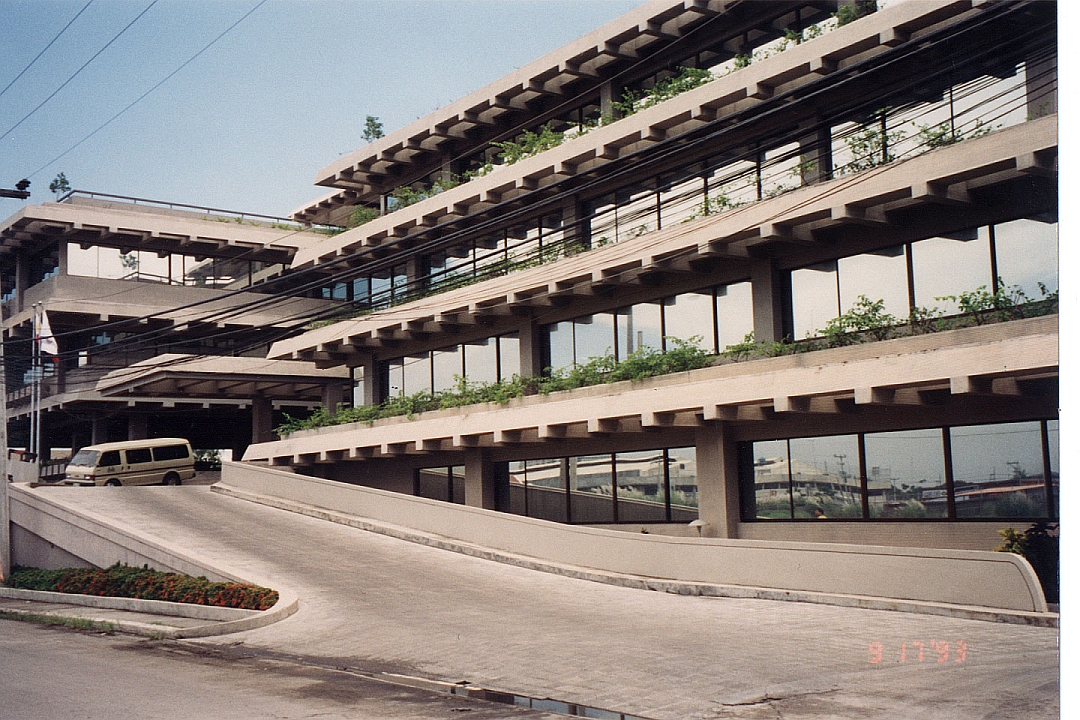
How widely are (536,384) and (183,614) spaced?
1365cm

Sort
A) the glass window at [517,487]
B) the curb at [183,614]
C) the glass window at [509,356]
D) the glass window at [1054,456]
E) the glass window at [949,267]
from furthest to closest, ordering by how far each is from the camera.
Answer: the glass window at [509,356] → the glass window at [517,487] → the glass window at [949,267] → the glass window at [1054,456] → the curb at [183,614]

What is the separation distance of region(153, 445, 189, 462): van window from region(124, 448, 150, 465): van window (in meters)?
0.33

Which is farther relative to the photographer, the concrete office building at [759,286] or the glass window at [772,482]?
the glass window at [772,482]

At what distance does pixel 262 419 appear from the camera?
153ft

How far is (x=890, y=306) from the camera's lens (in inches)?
838

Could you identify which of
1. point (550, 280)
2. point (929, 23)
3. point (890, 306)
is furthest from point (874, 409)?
point (550, 280)

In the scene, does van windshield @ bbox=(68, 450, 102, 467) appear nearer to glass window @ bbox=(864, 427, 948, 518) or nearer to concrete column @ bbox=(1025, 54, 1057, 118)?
glass window @ bbox=(864, 427, 948, 518)

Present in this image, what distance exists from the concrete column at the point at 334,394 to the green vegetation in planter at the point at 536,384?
202 inches

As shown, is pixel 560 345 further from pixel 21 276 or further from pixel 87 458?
pixel 21 276

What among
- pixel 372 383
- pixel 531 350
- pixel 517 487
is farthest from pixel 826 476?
pixel 372 383

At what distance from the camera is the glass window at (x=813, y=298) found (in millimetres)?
22609

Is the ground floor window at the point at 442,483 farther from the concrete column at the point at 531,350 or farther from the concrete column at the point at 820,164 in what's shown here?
the concrete column at the point at 820,164

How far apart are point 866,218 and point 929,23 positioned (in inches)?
174

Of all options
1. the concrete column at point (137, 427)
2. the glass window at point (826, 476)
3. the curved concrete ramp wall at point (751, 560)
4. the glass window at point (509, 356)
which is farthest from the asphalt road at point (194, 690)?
the concrete column at point (137, 427)
